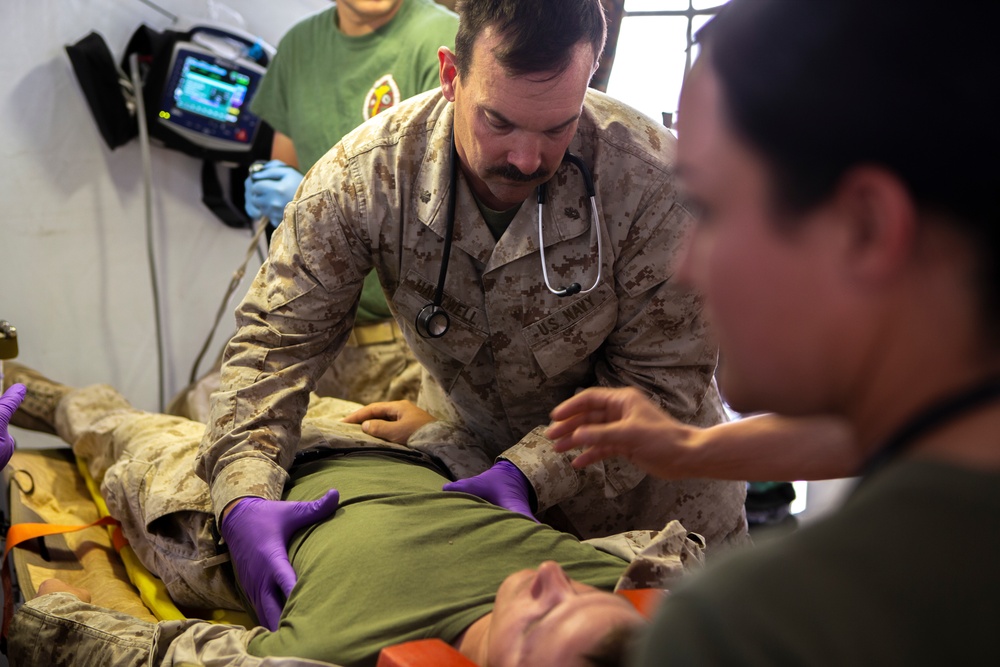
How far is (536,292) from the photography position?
184 cm

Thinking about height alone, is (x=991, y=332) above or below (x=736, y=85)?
below

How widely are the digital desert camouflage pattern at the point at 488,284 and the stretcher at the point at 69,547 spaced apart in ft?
1.17

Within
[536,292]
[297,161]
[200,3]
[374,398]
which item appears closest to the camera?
[536,292]

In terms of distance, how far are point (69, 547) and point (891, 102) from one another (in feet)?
6.72

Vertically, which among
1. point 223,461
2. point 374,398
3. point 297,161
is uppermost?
point 297,161

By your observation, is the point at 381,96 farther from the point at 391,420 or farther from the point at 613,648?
the point at 613,648

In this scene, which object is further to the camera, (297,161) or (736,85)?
(297,161)

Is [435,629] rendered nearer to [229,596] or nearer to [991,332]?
[229,596]

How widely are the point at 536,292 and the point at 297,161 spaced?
4.93ft

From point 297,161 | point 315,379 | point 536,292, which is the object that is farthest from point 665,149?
point 297,161

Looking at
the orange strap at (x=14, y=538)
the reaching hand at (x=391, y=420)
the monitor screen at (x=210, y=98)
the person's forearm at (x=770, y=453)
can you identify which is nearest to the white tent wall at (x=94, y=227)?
the monitor screen at (x=210, y=98)

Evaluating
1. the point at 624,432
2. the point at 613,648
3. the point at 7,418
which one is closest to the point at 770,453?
the point at 624,432

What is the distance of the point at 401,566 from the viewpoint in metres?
1.39

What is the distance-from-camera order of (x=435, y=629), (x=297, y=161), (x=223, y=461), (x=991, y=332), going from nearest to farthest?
1. (x=991, y=332)
2. (x=435, y=629)
3. (x=223, y=461)
4. (x=297, y=161)
